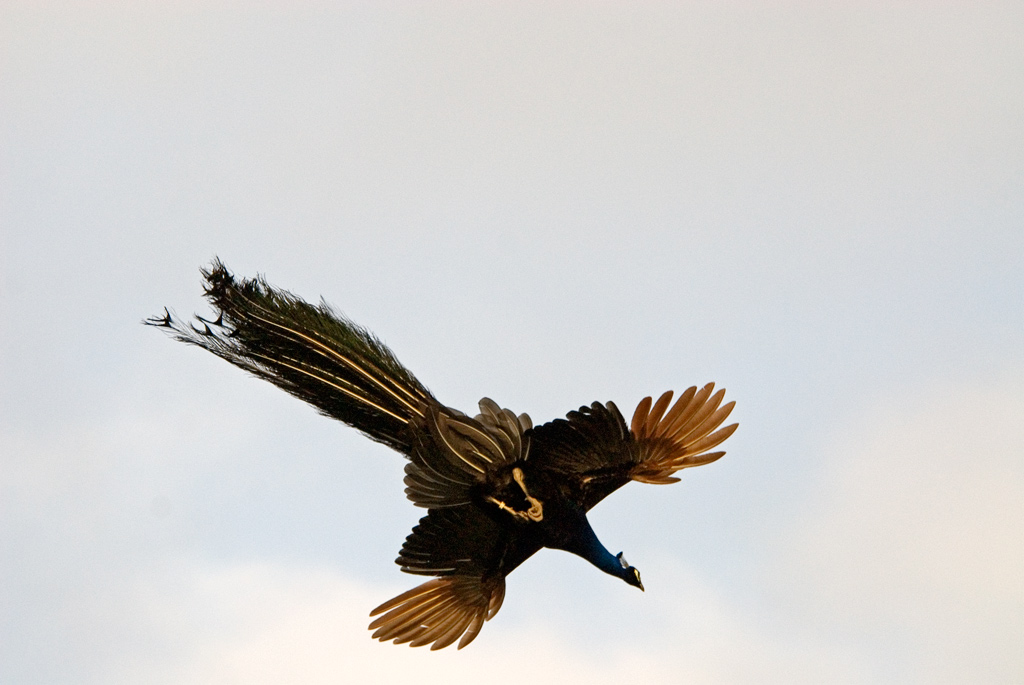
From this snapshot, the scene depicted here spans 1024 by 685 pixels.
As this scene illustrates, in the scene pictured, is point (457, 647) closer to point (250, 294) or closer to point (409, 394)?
point (409, 394)

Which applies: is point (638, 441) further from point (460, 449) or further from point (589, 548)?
point (460, 449)

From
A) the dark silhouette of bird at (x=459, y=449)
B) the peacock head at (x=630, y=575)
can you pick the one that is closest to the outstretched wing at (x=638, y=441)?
the dark silhouette of bird at (x=459, y=449)

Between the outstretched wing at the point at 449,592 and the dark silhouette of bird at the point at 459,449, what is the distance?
10 mm

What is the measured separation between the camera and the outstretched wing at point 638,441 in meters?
9.73

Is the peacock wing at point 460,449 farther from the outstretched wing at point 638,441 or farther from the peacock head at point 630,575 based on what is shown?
the peacock head at point 630,575

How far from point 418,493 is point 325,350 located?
1720mm

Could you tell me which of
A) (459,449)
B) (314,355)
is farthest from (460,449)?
(314,355)

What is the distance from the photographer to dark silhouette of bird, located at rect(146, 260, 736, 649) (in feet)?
30.6

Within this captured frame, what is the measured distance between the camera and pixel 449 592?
420 inches

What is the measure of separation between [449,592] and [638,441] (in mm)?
2591

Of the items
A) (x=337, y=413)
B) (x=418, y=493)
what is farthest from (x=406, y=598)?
(x=337, y=413)

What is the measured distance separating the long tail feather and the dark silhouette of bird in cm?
1

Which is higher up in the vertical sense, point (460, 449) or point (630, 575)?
point (460, 449)

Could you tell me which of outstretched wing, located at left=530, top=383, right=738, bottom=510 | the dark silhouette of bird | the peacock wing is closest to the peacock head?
the dark silhouette of bird
